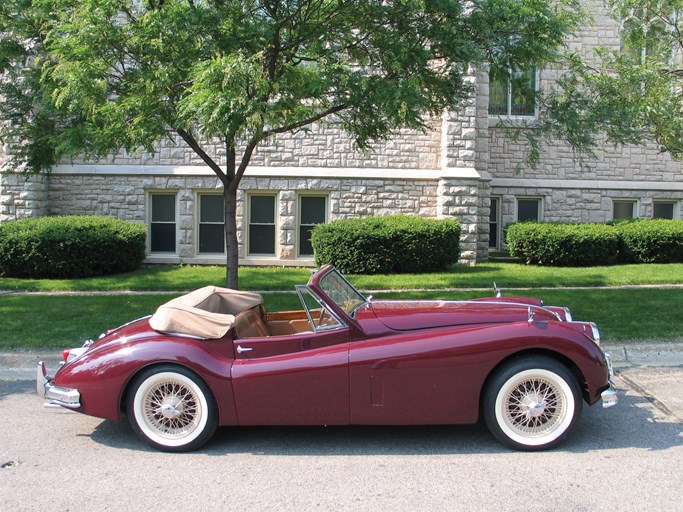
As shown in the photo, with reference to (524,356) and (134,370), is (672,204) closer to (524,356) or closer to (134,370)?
(524,356)

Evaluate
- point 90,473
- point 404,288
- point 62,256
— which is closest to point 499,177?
point 404,288

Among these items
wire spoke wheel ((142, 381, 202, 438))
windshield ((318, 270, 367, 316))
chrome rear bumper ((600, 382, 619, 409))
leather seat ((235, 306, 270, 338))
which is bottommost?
wire spoke wheel ((142, 381, 202, 438))

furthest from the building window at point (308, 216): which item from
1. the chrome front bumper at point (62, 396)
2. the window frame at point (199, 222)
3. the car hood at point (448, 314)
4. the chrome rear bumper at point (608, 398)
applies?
the chrome rear bumper at point (608, 398)

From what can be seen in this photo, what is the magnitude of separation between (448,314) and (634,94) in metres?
5.27

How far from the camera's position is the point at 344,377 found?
4355mm

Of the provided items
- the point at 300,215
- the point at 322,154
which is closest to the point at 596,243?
the point at 322,154

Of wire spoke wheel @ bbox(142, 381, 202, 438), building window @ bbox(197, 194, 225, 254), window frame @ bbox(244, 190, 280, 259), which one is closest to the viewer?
wire spoke wheel @ bbox(142, 381, 202, 438)

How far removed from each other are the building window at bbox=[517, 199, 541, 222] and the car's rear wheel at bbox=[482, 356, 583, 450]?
12365 mm

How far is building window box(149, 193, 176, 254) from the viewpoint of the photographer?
1459 cm

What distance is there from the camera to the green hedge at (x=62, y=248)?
475 inches

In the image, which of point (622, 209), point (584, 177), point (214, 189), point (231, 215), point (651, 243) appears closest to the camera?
point (231, 215)

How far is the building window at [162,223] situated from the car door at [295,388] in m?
10.7

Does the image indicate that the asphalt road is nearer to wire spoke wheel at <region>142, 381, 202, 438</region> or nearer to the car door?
wire spoke wheel at <region>142, 381, 202, 438</region>

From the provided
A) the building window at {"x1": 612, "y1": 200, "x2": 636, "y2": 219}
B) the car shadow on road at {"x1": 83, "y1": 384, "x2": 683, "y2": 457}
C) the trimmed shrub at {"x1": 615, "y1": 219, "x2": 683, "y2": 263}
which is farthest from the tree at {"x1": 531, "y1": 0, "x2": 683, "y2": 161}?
the building window at {"x1": 612, "y1": 200, "x2": 636, "y2": 219}
